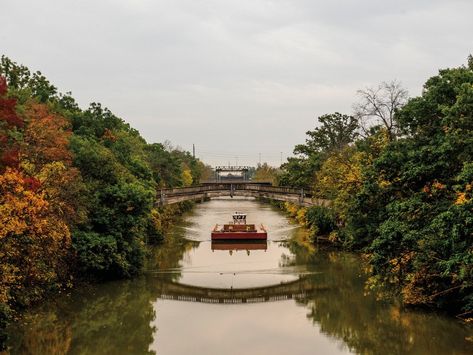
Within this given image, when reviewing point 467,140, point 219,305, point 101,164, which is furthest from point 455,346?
point 101,164

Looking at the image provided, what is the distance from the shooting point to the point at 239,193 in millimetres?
77375

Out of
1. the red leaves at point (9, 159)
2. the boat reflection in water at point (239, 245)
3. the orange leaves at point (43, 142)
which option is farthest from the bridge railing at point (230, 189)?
the red leaves at point (9, 159)

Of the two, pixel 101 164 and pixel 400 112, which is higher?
pixel 400 112

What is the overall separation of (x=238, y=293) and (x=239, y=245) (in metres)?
21.4

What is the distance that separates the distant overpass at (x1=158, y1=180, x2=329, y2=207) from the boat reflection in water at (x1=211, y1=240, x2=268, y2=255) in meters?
6.93

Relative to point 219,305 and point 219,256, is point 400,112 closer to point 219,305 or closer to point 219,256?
point 219,305

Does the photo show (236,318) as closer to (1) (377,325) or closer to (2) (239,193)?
(1) (377,325)

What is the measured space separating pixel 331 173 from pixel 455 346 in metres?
24.6

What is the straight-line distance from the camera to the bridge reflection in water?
3070 centimetres

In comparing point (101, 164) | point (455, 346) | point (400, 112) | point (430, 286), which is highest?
point (400, 112)

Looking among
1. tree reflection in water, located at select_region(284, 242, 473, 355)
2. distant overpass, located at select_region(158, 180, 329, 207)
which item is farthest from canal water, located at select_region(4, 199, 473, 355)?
distant overpass, located at select_region(158, 180, 329, 207)

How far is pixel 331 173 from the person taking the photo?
45.3m

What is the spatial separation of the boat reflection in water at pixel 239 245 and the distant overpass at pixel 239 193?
6927mm

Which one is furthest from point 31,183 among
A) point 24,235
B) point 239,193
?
point 239,193
